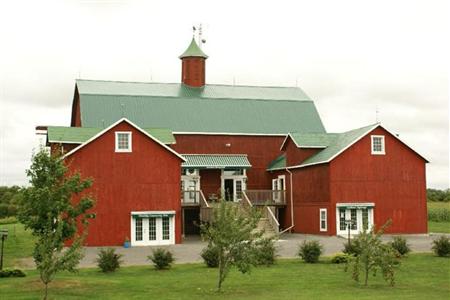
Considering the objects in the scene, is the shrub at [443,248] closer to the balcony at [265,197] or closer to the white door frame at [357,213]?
the white door frame at [357,213]

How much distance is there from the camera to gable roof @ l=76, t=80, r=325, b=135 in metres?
52.3

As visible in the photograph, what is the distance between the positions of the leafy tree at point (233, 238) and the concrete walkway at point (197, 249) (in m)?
9.64

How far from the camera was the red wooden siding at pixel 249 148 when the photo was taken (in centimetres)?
5188

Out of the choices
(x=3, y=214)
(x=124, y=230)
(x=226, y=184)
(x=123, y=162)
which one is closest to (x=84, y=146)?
(x=123, y=162)

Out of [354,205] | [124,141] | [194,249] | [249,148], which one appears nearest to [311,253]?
[194,249]

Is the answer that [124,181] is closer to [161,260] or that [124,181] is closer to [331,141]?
[161,260]

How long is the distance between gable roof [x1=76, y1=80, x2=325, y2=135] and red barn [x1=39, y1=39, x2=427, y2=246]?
9cm

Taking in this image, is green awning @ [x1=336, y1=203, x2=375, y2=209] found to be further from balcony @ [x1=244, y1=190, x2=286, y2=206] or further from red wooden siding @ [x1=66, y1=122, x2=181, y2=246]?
red wooden siding @ [x1=66, y1=122, x2=181, y2=246]

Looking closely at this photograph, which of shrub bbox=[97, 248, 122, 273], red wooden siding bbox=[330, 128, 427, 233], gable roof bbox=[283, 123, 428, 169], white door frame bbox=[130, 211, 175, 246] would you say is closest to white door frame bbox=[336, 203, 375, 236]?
red wooden siding bbox=[330, 128, 427, 233]

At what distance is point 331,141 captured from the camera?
158 feet

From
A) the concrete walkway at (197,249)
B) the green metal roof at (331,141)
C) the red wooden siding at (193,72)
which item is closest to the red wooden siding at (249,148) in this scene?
the green metal roof at (331,141)

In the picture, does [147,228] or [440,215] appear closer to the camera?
[147,228]

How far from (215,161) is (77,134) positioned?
10.7 m

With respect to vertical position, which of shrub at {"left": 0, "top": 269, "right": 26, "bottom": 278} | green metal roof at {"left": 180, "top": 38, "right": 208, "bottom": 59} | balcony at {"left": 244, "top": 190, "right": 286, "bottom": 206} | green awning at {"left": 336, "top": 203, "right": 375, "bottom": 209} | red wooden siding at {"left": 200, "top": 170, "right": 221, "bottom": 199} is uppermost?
green metal roof at {"left": 180, "top": 38, "right": 208, "bottom": 59}
